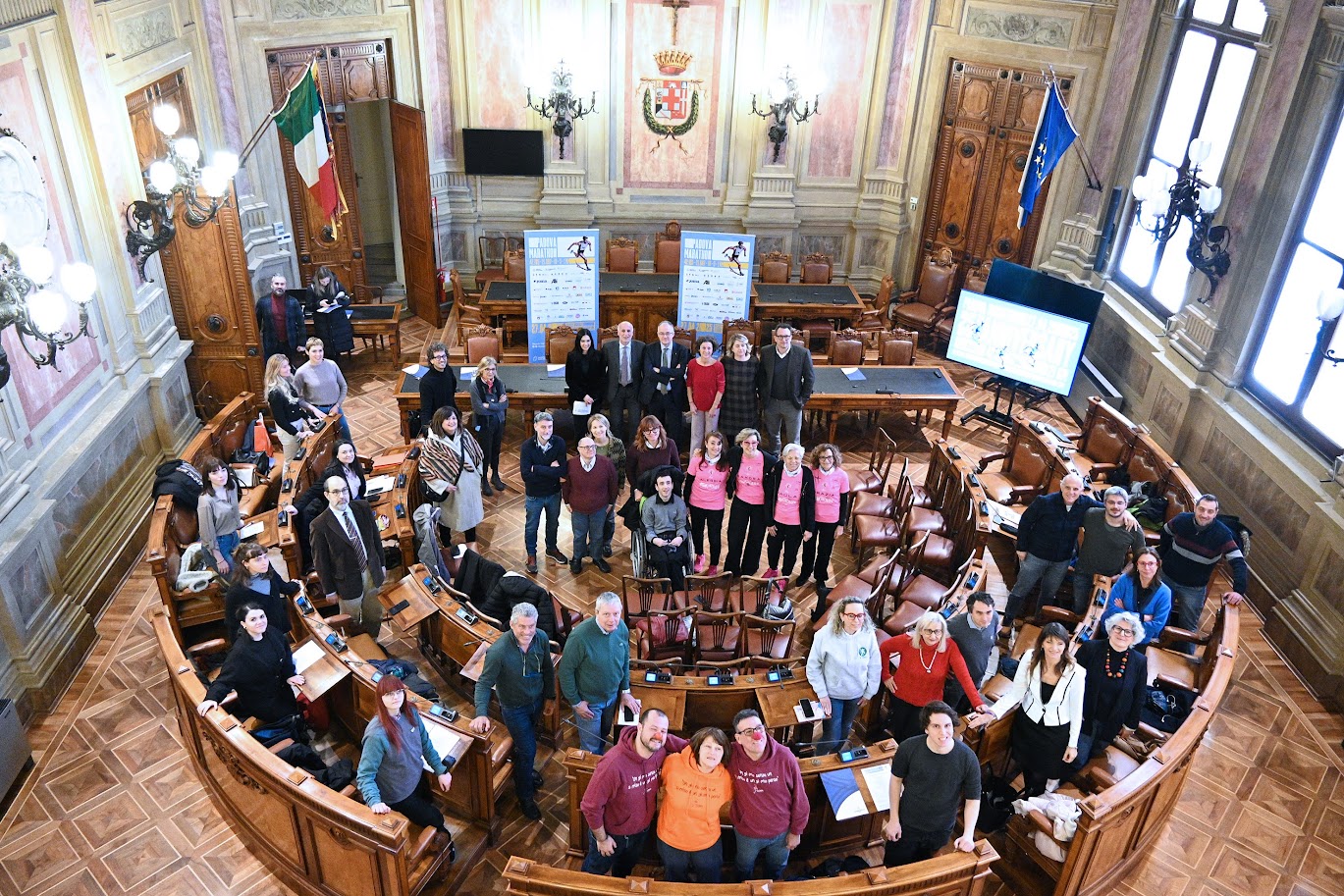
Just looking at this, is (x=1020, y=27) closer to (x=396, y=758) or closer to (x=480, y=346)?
(x=480, y=346)

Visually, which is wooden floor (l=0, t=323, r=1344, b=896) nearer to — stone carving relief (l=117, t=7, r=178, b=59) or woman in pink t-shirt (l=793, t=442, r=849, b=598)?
woman in pink t-shirt (l=793, t=442, r=849, b=598)

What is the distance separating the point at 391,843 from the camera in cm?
470

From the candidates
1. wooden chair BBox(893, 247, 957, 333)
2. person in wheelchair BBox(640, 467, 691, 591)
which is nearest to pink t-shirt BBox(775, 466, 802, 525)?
person in wheelchair BBox(640, 467, 691, 591)

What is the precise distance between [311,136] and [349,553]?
5.85m

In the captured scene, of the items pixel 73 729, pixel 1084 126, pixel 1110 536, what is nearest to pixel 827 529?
pixel 1110 536

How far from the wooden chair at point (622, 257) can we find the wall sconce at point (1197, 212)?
577 cm

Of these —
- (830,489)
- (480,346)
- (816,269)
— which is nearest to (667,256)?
(816,269)

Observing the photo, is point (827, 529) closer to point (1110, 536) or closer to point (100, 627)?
point (1110, 536)

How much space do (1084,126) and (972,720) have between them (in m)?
7.96

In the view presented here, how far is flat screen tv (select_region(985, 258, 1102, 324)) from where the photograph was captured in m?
10.8

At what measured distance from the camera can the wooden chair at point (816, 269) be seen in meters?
12.7

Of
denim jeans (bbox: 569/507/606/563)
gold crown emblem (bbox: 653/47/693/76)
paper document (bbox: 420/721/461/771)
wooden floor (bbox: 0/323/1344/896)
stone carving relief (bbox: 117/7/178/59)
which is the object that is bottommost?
wooden floor (bbox: 0/323/1344/896)

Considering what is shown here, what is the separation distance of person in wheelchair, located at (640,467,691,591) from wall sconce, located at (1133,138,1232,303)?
Result: 16.9 ft

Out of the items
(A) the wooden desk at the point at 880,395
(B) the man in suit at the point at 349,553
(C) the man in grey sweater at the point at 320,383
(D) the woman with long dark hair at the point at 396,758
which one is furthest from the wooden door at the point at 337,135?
(D) the woman with long dark hair at the point at 396,758
